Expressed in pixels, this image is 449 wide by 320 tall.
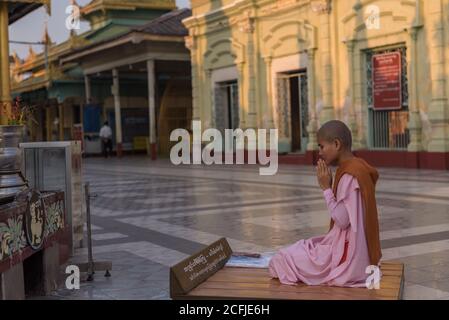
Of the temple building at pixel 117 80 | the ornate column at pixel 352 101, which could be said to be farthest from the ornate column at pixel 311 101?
Result: the temple building at pixel 117 80

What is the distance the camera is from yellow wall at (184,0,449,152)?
15.2 meters

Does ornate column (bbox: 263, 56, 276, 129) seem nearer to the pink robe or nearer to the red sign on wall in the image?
the red sign on wall

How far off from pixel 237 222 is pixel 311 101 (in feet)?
36.3

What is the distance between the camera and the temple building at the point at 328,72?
15.4 metres

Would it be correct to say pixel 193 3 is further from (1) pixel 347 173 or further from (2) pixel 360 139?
(1) pixel 347 173

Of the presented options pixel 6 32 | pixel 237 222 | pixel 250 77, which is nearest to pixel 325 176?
pixel 237 222

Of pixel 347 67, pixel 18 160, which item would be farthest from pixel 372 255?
pixel 347 67

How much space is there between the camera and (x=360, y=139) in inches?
687

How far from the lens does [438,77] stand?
15.0m

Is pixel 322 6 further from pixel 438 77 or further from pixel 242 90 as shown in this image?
pixel 242 90

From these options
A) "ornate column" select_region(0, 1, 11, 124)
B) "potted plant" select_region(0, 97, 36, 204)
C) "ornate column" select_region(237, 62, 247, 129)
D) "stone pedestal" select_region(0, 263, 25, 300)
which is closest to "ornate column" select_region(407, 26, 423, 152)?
"ornate column" select_region(237, 62, 247, 129)

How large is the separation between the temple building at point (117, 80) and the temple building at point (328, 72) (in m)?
3.18

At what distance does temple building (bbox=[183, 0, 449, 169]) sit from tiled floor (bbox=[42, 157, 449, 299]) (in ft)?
5.29
